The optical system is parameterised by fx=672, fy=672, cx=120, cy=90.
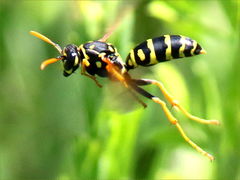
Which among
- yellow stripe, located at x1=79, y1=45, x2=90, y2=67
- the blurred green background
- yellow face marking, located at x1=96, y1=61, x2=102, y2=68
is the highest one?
yellow stripe, located at x1=79, y1=45, x2=90, y2=67

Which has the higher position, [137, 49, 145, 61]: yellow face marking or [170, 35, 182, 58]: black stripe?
[170, 35, 182, 58]: black stripe

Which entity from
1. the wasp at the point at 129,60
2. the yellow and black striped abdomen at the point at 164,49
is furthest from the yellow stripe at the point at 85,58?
the yellow and black striped abdomen at the point at 164,49

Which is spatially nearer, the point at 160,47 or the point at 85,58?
the point at 160,47

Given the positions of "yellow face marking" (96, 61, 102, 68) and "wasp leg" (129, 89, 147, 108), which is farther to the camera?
"yellow face marking" (96, 61, 102, 68)

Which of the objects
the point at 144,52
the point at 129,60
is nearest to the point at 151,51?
the point at 144,52

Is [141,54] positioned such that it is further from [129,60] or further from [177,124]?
[177,124]

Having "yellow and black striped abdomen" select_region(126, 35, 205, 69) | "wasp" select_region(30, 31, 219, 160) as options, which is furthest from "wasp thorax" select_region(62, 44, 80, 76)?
"yellow and black striped abdomen" select_region(126, 35, 205, 69)

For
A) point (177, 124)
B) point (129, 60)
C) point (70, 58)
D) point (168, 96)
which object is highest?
point (70, 58)

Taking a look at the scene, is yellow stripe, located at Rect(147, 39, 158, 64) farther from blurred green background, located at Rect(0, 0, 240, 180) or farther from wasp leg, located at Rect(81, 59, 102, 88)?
wasp leg, located at Rect(81, 59, 102, 88)
